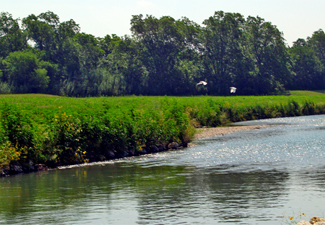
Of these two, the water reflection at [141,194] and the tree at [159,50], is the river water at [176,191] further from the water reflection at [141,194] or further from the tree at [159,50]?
the tree at [159,50]

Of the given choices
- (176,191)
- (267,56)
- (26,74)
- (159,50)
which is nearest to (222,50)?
(267,56)

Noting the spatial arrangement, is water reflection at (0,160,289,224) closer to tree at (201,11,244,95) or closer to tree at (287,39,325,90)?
tree at (201,11,244,95)

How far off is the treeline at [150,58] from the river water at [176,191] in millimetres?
84721

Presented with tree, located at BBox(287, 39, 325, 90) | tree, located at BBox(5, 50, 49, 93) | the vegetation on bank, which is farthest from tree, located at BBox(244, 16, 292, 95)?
the vegetation on bank

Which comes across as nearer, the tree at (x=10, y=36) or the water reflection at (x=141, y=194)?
the water reflection at (x=141, y=194)

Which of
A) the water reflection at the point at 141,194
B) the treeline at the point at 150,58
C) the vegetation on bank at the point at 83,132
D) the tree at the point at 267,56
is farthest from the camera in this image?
the tree at the point at 267,56

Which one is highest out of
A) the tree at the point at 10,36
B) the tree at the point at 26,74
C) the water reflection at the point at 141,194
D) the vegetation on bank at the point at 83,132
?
the tree at the point at 10,36

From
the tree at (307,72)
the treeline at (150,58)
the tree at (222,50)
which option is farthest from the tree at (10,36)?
the tree at (307,72)

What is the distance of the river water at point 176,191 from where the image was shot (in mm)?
12914

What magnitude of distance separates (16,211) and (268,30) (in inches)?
4958

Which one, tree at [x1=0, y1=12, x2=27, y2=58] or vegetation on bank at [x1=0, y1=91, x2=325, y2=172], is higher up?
tree at [x1=0, y1=12, x2=27, y2=58]

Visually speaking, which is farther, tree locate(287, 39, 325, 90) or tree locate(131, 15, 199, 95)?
tree locate(287, 39, 325, 90)

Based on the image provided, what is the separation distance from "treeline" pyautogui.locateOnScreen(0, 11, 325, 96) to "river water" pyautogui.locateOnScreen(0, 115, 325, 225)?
8472 centimetres

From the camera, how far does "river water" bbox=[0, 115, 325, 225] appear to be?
12.9 metres
